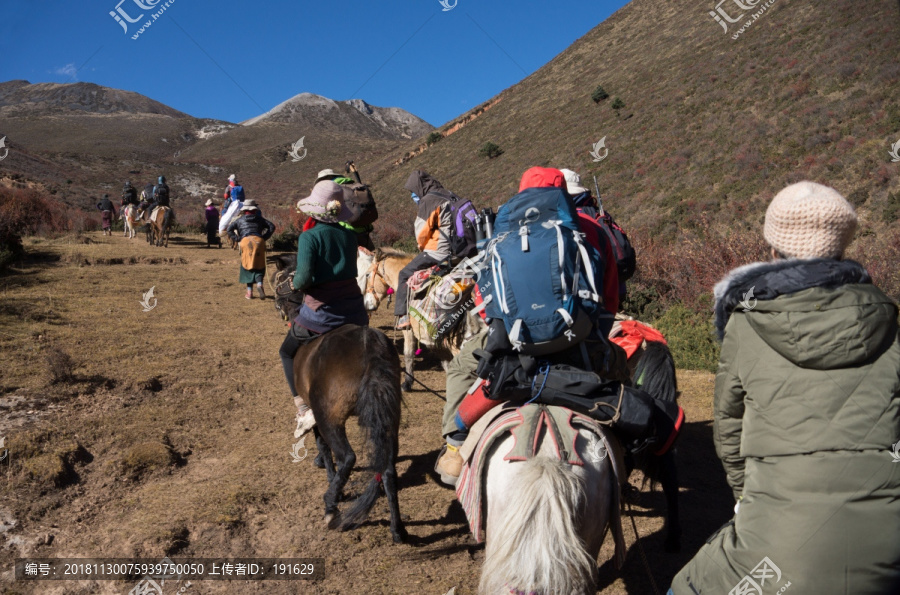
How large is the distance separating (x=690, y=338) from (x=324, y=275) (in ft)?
23.4

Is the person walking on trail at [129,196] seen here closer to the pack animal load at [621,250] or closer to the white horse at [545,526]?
the pack animal load at [621,250]

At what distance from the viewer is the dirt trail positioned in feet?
13.2

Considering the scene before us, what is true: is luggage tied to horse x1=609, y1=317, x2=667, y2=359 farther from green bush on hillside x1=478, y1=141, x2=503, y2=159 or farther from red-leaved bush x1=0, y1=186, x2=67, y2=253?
green bush on hillside x1=478, y1=141, x2=503, y2=159

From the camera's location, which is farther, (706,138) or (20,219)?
(706,138)

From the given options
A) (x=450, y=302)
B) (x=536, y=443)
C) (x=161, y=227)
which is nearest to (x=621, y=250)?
(x=450, y=302)

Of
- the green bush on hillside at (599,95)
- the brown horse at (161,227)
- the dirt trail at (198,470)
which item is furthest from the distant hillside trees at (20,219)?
the green bush on hillside at (599,95)

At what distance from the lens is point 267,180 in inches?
2288

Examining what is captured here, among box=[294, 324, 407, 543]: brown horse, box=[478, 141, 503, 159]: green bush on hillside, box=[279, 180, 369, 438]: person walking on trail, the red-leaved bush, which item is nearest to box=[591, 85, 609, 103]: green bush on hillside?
box=[478, 141, 503, 159]: green bush on hillside

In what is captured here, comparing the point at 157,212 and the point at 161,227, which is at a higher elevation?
the point at 157,212

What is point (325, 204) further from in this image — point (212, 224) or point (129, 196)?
point (129, 196)

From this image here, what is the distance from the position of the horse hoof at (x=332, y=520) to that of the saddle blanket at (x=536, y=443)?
198 centimetres

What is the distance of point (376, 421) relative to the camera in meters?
4.00

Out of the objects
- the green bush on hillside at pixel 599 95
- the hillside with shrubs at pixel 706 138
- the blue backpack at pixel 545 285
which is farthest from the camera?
the green bush on hillside at pixel 599 95

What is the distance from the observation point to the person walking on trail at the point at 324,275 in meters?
4.66
